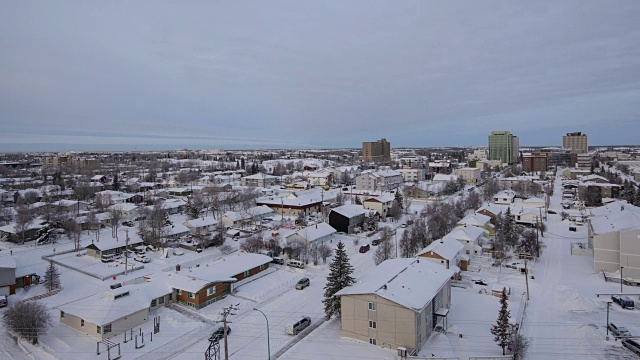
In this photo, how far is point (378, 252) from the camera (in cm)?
1587

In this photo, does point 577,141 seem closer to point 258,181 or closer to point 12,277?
point 258,181

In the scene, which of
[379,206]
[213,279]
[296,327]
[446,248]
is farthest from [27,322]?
[379,206]

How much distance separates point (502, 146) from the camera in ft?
247

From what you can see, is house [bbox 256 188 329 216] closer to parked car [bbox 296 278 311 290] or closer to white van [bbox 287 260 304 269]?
white van [bbox 287 260 304 269]

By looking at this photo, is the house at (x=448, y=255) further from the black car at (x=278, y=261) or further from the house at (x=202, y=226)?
the house at (x=202, y=226)

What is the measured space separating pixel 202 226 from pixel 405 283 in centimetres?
1421

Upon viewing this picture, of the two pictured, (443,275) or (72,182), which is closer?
(443,275)

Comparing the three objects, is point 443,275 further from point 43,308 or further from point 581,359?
point 43,308

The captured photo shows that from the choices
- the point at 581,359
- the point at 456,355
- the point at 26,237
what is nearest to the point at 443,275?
the point at 456,355

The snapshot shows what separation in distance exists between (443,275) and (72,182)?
4378cm

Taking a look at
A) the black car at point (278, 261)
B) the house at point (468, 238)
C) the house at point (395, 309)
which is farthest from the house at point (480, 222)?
the house at point (395, 309)

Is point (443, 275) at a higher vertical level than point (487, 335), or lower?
higher

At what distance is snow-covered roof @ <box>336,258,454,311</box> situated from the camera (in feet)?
31.2

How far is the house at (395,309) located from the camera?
9.17 m
